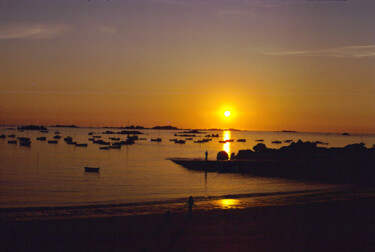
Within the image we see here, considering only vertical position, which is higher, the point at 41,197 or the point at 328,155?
the point at 328,155

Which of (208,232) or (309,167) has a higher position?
(309,167)

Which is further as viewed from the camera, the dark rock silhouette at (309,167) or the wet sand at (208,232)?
the dark rock silhouette at (309,167)

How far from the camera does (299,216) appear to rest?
15766 mm

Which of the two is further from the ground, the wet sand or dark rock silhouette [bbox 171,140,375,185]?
dark rock silhouette [bbox 171,140,375,185]

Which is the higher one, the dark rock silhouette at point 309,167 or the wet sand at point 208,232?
the dark rock silhouette at point 309,167

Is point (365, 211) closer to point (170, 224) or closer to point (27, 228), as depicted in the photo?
point (170, 224)

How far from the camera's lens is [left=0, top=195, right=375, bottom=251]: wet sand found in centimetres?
1116

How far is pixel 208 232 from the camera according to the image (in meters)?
12.7

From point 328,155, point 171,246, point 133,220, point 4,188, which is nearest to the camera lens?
point 171,246

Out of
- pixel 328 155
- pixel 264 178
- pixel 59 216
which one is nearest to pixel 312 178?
pixel 264 178

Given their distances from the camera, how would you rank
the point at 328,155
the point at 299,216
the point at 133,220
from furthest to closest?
the point at 328,155, the point at 299,216, the point at 133,220

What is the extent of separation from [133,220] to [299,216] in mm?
6891

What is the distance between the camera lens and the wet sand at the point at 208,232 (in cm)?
1116

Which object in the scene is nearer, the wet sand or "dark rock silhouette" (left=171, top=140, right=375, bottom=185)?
the wet sand
